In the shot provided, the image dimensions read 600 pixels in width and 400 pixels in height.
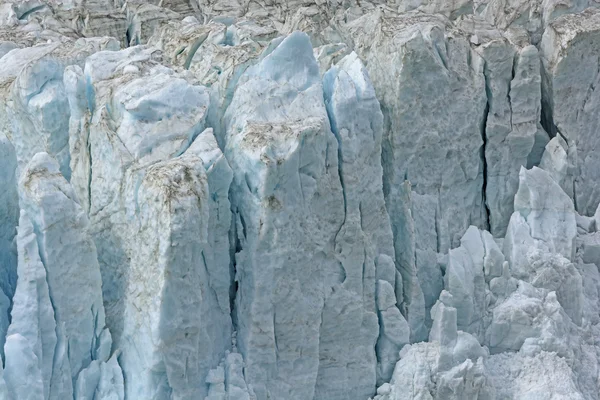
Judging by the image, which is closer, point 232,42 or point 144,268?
point 144,268

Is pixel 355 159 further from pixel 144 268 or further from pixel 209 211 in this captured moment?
pixel 144 268

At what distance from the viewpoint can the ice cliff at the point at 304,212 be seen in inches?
316

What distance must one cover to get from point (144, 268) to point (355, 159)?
2349 mm

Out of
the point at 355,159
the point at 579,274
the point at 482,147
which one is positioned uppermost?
the point at 355,159

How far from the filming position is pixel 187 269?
793 cm

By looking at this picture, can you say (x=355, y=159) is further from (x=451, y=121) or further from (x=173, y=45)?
(x=173, y=45)

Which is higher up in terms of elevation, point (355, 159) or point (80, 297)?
point (355, 159)

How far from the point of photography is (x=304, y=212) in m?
8.70

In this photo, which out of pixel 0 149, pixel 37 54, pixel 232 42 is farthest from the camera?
pixel 232 42

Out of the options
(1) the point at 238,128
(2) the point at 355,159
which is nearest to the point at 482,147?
(2) the point at 355,159

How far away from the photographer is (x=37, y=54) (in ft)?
33.7

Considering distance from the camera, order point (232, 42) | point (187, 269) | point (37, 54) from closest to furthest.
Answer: point (187, 269) < point (37, 54) < point (232, 42)

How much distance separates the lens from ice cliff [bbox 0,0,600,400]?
8023 millimetres

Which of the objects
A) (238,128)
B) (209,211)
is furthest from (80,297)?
(238,128)
